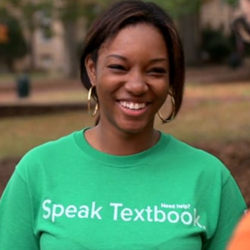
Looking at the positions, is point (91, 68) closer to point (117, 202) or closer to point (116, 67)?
point (116, 67)

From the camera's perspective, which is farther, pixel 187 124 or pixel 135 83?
pixel 187 124

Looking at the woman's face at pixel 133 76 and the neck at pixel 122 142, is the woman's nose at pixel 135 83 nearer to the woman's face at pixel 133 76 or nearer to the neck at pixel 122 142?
the woman's face at pixel 133 76

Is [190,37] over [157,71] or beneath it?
beneath

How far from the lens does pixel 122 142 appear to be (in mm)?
2621

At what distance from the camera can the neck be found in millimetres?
2604

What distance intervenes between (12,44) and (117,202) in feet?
180

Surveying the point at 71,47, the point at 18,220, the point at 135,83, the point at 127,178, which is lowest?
the point at 71,47

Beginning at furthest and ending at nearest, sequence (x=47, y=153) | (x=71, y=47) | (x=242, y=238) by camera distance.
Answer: (x=71, y=47) → (x=47, y=153) → (x=242, y=238)

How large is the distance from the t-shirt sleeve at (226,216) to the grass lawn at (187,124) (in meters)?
9.86

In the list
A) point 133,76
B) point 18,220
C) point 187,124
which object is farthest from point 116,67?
point 187,124

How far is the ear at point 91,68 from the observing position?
2.65m

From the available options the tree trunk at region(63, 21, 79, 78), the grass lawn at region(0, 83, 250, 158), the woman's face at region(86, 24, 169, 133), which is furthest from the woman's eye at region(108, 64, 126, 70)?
the tree trunk at region(63, 21, 79, 78)

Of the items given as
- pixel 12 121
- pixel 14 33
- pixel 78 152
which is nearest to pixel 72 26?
pixel 14 33

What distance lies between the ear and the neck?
0.17 metres
